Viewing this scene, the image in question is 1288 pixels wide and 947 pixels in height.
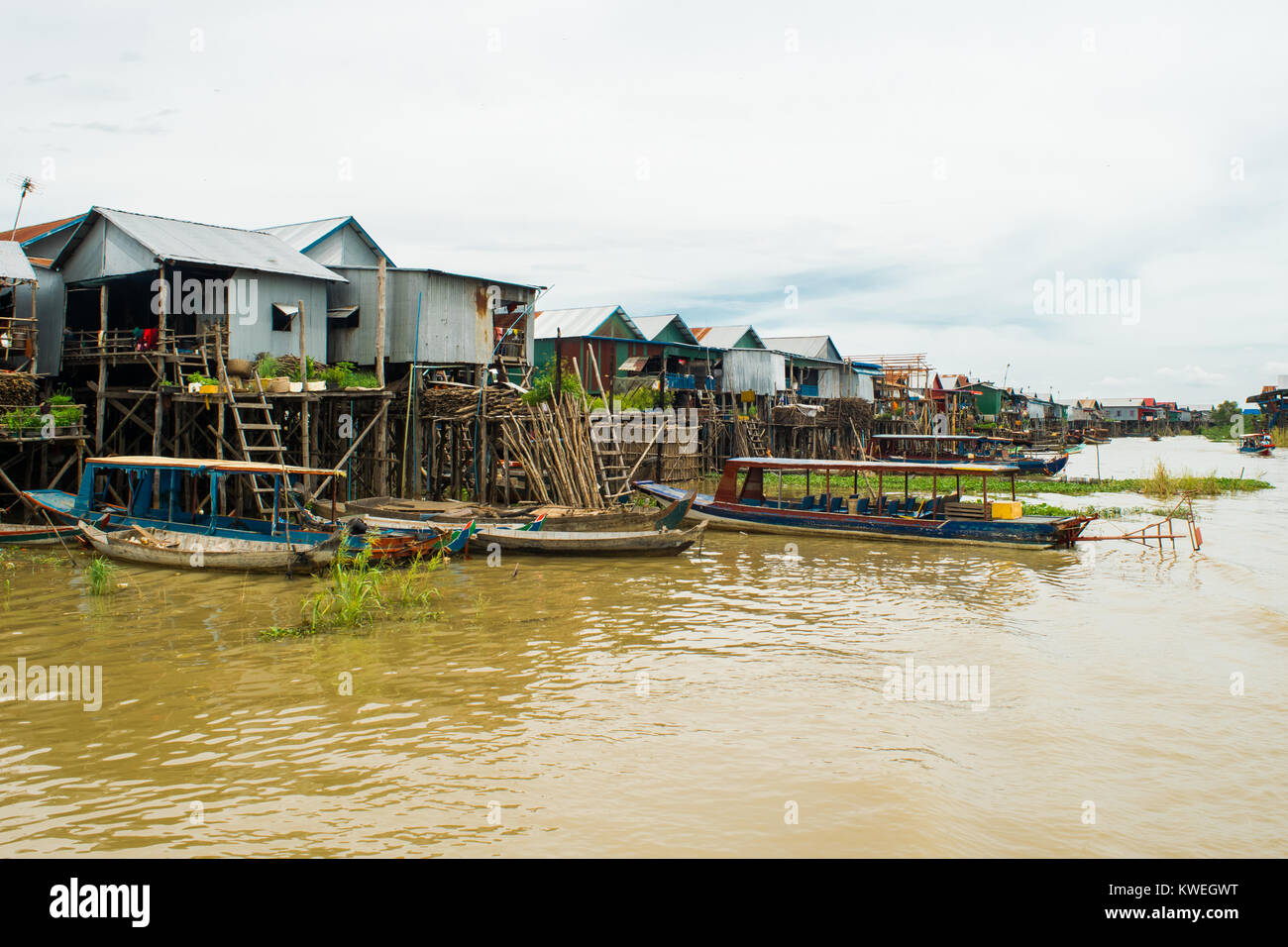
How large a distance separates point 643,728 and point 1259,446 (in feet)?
233

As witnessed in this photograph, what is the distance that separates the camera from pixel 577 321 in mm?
34594

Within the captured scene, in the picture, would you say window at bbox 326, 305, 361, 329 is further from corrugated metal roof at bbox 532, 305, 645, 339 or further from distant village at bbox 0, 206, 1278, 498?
corrugated metal roof at bbox 532, 305, 645, 339

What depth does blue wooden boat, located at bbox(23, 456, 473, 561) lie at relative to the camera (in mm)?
14519

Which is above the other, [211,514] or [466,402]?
[466,402]

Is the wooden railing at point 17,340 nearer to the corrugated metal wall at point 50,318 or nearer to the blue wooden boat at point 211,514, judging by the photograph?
the corrugated metal wall at point 50,318

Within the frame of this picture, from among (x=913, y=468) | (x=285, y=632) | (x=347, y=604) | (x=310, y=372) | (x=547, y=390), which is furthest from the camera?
(x=547, y=390)

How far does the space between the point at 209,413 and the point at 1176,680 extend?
19375 mm

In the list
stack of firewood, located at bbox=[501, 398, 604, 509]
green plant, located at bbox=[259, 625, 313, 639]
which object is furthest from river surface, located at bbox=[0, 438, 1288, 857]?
stack of firewood, located at bbox=[501, 398, 604, 509]

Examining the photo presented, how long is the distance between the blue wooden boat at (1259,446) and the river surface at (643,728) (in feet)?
172

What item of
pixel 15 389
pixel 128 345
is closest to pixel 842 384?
pixel 128 345

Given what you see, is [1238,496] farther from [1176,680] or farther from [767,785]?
[767,785]

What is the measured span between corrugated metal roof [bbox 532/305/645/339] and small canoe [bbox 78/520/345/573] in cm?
1998

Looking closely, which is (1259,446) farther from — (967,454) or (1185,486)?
(1185,486)
